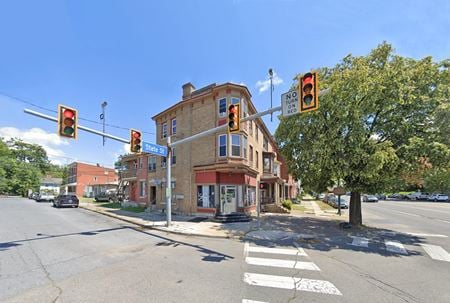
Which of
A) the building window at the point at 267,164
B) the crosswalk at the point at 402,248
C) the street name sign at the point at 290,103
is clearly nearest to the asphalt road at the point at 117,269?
the street name sign at the point at 290,103

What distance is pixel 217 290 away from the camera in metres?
5.75

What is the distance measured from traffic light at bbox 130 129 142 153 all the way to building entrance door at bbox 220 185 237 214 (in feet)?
28.6

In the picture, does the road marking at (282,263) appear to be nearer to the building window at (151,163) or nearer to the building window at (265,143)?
the building window at (151,163)

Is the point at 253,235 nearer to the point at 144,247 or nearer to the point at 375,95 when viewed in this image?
the point at 144,247

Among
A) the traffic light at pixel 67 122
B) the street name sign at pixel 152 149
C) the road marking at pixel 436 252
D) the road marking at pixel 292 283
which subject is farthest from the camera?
the street name sign at pixel 152 149

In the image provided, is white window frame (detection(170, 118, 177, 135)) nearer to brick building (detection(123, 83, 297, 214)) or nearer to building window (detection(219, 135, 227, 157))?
brick building (detection(123, 83, 297, 214))

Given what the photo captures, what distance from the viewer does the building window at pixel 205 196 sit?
65.1ft

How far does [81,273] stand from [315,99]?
25.5ft

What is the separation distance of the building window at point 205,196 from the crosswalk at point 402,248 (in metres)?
10.3

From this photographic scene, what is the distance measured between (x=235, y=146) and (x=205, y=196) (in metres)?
4.57

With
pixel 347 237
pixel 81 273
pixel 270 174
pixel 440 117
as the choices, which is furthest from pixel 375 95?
pixel 270 174

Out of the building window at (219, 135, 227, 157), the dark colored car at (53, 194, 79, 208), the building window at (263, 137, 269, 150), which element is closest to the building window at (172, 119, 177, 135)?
the building window at (219, 135, 227, 157)

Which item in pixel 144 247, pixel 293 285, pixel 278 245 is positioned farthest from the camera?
pixel 278 245

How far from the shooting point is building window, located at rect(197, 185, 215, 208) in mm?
19828
